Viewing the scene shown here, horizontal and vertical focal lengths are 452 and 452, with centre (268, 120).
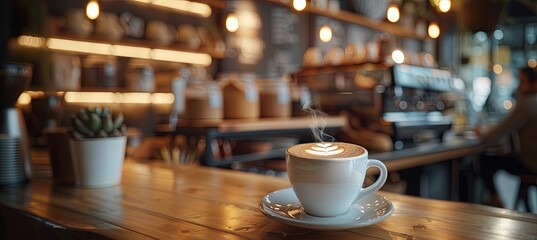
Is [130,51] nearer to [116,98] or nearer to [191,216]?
[116,98]

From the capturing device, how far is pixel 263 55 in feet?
17.4

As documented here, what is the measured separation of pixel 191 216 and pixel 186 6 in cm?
366

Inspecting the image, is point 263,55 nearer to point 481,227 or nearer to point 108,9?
point 108,9

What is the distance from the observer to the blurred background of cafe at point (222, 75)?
238 cm

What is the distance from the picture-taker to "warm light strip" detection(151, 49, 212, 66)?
13.3 feet

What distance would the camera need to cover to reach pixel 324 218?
2.56ft

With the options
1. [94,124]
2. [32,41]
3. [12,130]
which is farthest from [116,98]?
[94,124]

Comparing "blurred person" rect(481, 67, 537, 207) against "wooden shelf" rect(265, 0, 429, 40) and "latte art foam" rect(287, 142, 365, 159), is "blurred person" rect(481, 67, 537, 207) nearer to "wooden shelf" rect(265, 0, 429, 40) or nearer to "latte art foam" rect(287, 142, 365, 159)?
"wooden shelf" rect(265, 0, 429, 40)

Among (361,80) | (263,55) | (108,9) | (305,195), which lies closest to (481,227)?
(305,195)

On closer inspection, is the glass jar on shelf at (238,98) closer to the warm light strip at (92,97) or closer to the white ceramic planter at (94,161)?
the white ceramic planter at (94,161)

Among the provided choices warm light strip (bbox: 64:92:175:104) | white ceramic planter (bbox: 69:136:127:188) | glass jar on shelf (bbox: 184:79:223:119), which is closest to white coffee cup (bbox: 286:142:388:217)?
white ceramic planter (bbox: 69:136:127:188)

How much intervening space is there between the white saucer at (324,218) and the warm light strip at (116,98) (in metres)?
2.49

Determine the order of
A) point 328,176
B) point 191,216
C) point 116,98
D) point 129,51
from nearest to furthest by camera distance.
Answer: point 328,176
point 191,216
point 116,98
point 129,51

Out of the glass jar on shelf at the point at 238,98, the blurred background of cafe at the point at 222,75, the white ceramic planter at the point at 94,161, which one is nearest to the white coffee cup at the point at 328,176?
the white ceramic planter at the point at 94,161
